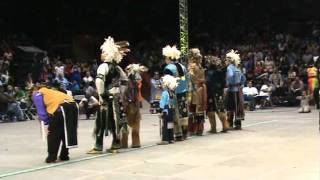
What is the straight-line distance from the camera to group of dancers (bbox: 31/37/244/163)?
10.8 m

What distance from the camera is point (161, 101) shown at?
13.3 metres

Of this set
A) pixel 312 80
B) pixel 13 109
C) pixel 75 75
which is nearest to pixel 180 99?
pixel 13 109

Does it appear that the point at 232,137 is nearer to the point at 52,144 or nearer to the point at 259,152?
the point at 259,152

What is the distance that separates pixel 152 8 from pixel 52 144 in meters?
26.5

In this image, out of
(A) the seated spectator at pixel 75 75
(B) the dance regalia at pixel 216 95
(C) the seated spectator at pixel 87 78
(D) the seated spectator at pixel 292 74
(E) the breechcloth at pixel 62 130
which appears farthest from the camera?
(D) the seated spectator at pixel 292 74

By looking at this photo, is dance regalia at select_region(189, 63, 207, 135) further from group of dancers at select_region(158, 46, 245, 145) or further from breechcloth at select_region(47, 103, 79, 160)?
breechcloth at select_region(47, 103, 79, 160)

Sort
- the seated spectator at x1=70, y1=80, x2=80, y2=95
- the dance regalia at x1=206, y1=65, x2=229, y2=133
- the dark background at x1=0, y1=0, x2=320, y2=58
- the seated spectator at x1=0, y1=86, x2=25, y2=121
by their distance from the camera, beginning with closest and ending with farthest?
the dance regalia at x1=206, y1=65, x2=229, y2=133 < the seated spectator at x1=0, y1=86, x2=25, y2=121 < the seated spectator at x1=70, y1=80, x2=80, y2=95 < the dark background at x1=0, y1=0, x2=320, y2=58

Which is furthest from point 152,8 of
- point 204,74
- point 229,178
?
point 229,178

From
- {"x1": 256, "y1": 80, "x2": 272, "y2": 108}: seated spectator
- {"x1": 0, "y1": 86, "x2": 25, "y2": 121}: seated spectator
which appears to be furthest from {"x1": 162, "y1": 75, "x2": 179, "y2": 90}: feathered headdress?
{"x1": 256, "y1": 80, "x2": 272, "y2": 108}: seated spectator

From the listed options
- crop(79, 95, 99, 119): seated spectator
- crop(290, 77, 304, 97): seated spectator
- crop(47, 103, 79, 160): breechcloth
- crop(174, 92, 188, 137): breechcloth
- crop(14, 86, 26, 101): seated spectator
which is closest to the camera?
crop(47, 103, 79, 160): breechcloth

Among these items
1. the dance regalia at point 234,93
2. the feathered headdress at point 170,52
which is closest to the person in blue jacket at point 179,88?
the feathered headdress at point 170,52

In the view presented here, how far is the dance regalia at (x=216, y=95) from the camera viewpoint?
1491 centimetres

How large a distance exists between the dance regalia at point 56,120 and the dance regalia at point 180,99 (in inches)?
120

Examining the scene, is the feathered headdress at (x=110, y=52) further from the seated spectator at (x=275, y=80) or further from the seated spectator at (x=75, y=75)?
the seated spectator at (x=275, y=80)
